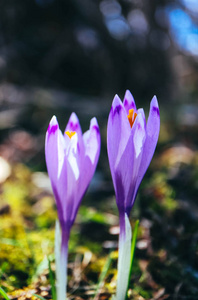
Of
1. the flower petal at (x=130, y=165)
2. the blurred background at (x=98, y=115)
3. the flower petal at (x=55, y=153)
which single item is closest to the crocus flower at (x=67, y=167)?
the flower petal at (x=55, y=153)

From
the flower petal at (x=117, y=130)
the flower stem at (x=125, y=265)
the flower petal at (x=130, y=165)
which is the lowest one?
the flower stem at (x=125, y=265)

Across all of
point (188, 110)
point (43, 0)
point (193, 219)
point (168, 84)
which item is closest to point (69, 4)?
point (43, 0)

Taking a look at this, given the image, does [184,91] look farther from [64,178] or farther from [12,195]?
[64,178]

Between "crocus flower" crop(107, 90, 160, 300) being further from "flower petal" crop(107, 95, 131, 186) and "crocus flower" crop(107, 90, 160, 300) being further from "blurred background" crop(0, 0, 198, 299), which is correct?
"blurred background" crop(0, 0, 198, 299)

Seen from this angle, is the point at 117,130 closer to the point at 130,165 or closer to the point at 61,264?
the point at 130,165

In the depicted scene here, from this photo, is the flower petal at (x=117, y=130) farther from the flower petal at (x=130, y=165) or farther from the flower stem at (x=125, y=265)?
the flower stem at (x=125, y=265)

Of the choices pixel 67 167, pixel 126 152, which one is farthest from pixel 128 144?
pixel 67 167
